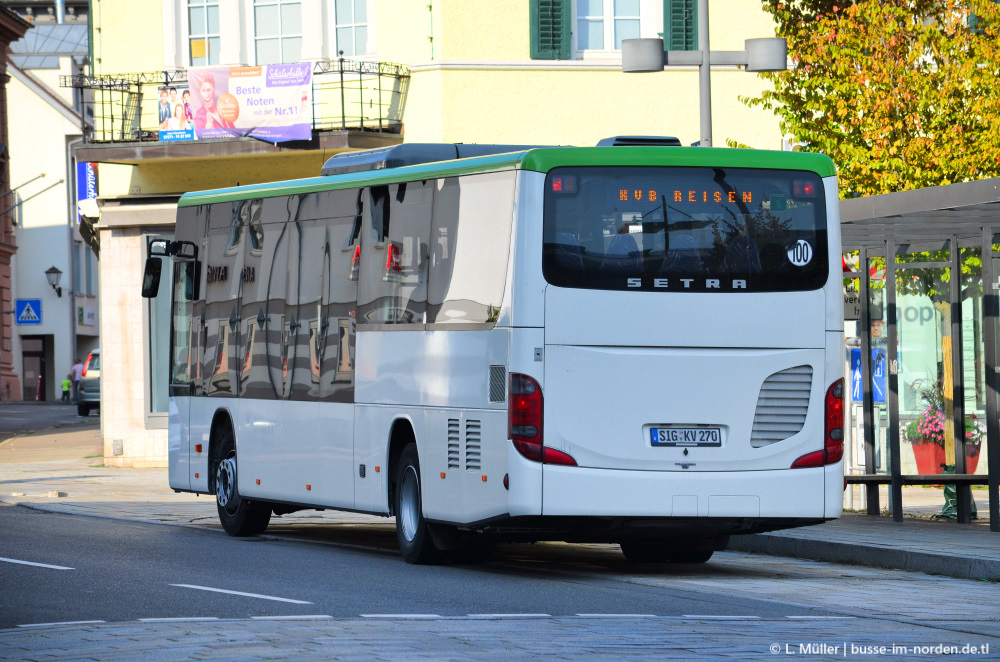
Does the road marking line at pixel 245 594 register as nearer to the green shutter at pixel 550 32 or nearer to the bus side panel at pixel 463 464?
the bus side panel at pixel 463 464

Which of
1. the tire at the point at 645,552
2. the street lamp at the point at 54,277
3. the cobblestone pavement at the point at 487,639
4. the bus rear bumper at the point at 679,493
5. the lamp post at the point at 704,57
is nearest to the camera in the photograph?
the cobblestone pavement at the point at 487,639

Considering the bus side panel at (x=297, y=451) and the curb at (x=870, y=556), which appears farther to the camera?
the bus side panel at (x=297, y=451)

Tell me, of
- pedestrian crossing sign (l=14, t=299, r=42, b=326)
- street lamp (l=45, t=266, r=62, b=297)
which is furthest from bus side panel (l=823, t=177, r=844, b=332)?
street lamp (l=45, t=266, r=62, b=297)

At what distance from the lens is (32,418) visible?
162 feet

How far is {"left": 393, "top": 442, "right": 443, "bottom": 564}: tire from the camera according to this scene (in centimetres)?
1398

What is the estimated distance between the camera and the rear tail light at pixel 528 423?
1259cm

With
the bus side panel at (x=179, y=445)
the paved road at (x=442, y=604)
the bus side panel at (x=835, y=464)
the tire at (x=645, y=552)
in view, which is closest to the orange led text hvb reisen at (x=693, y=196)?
the bus side panel at (x=835, y=464)

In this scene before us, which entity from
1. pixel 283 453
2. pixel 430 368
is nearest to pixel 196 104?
pixel 283 453

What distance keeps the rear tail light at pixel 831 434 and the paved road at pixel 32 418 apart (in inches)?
1142

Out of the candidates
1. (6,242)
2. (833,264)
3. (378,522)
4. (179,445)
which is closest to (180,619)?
(833,264)

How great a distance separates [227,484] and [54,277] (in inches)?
2354

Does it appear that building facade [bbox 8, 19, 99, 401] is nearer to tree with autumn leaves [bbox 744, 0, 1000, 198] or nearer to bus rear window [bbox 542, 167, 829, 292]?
tree with autumn leaves [bbox 744, 0, 1000, 198]

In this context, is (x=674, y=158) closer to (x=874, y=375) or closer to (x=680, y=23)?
(x=874, y=375)

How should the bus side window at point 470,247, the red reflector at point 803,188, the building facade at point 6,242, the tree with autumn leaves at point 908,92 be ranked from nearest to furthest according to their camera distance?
the bus side window at point 470,247, the red reflector at point 803,188, the tree with autumn leaves at point 908,92, the building facade at point 6,242
